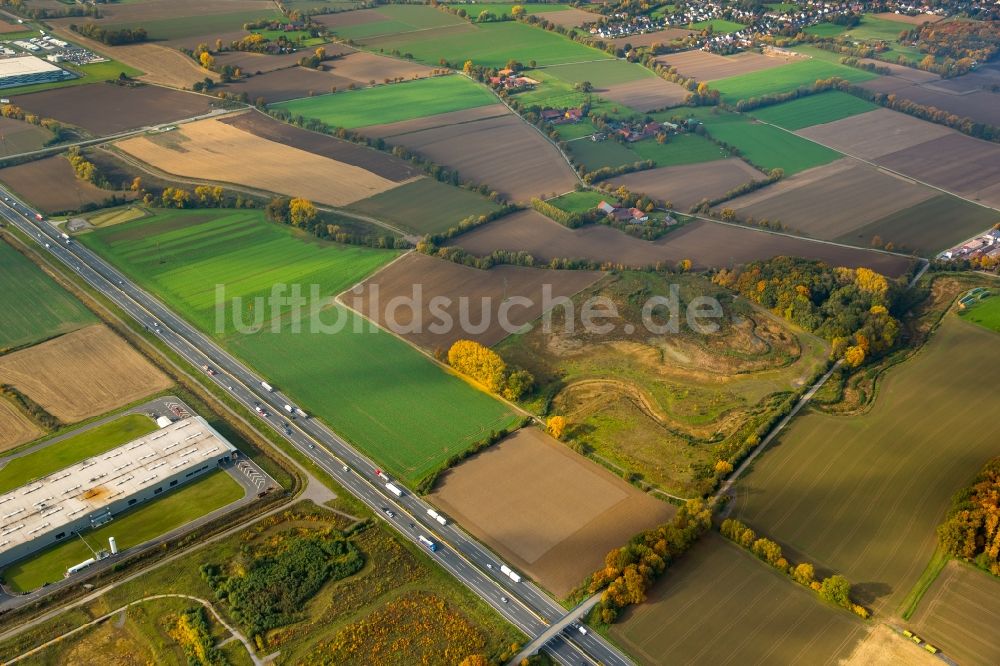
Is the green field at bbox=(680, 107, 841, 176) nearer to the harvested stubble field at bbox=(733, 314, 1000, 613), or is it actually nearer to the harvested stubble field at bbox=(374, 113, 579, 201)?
the harvested stubble field at bbox=(374, 113, 579, 201)

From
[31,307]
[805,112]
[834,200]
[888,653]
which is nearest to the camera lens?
[888,653]

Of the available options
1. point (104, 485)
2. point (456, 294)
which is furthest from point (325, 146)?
point (104, 485)

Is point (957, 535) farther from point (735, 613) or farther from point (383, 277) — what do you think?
point (383, 277)

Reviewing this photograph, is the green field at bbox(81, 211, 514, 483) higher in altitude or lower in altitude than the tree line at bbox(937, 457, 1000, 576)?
lower

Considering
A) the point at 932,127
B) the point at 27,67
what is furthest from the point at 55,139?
the point at 932,127

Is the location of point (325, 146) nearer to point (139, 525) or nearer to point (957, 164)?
point (139, 525)

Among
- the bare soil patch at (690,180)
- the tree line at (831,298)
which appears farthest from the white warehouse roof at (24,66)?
the tree line at (831,298)

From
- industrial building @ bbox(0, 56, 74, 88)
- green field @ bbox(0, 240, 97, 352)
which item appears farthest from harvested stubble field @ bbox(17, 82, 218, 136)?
green field @ bbox(0, 240, 97, 352)
